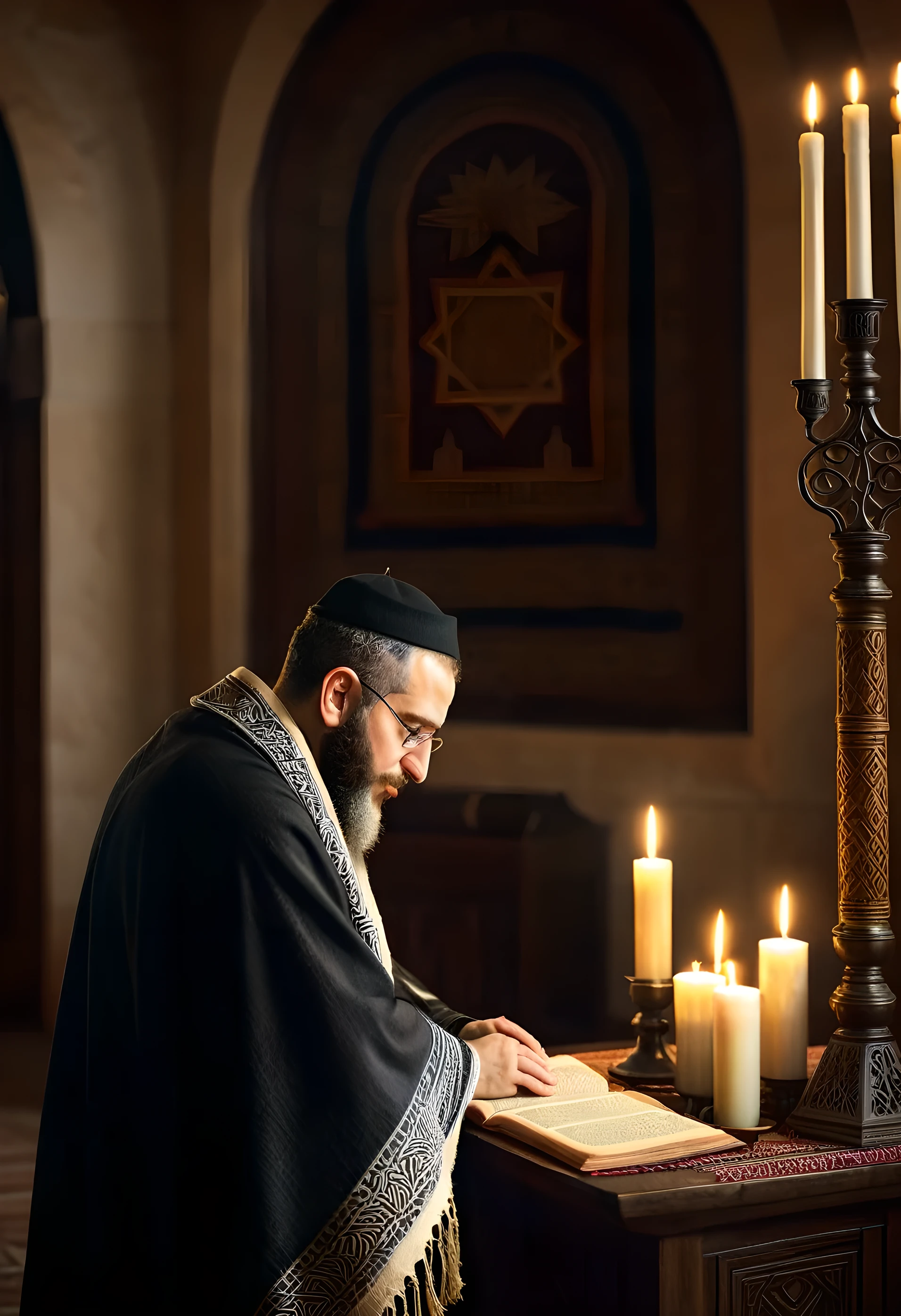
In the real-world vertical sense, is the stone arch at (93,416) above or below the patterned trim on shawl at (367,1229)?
above

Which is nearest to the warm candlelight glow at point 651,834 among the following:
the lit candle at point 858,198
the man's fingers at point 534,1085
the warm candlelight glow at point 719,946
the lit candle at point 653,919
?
the lit candle at point 653,919

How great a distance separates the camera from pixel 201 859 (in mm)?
2021

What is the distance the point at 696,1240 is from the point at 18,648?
3.43 m

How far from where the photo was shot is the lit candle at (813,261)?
7.08 feet

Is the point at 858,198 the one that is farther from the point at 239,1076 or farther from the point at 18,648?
the point at 18,648

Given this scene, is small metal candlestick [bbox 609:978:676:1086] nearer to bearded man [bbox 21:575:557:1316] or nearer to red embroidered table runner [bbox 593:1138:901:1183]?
bearded man [bbox 21:575:557:1316]

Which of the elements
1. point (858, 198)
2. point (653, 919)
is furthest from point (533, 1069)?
point (858, 198)

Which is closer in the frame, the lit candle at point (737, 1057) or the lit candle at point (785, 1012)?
the lit candle at point (737, 1057)

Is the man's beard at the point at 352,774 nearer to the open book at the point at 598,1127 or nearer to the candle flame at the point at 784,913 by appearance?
the open book at the point at 598,1127

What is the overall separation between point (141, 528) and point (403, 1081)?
2996mm

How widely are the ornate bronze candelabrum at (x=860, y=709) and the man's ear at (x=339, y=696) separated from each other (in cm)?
74

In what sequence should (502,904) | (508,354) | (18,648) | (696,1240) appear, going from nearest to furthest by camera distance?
(696,1240) → (502,904) → (508,354) → (18,648)

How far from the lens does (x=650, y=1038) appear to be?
240 centimetres

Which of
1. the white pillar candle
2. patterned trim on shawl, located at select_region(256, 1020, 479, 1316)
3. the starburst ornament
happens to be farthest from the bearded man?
the starburst ornament
